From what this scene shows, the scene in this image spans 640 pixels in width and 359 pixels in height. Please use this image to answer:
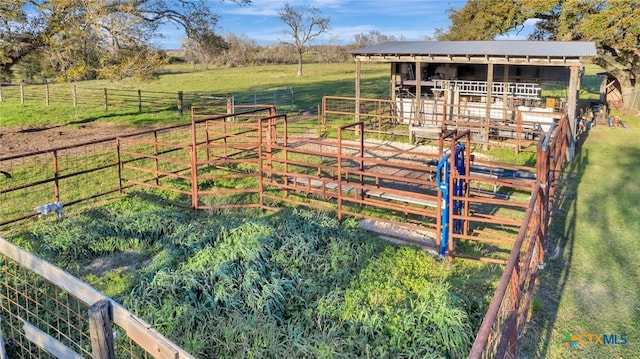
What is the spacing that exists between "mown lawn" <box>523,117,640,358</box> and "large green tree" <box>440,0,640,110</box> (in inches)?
347

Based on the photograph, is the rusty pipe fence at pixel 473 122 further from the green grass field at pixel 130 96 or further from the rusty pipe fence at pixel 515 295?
the green grass field at pixel 130 96

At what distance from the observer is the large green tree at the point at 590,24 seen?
1602 centimetres

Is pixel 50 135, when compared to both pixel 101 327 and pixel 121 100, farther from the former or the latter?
pixel 101 327

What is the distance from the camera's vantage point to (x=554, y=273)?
5.28 meters

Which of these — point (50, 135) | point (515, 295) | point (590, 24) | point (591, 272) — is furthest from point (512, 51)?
point (50, 135)

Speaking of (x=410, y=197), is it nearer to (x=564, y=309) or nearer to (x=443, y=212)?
(x=443, y=212)

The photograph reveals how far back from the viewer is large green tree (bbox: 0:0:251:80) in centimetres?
1258

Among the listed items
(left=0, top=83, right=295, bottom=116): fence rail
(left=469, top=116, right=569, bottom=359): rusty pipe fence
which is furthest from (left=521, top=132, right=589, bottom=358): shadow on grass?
(left=0, top=83, right=295, bottom=116): fence rail

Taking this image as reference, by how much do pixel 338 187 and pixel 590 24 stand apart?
13920mm

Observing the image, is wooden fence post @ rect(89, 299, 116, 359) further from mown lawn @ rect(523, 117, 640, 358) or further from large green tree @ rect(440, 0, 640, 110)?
large green tree @ rect(440, 0, 640, 110)

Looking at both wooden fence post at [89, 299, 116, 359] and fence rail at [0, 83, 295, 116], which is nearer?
wooden fence post at [89, 299, 116, 359]

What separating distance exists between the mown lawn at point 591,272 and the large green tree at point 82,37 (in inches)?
456

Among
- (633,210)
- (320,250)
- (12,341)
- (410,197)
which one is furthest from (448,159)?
(12,341)

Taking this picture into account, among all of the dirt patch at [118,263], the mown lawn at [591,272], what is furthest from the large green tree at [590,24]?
the dirt patch at [118,263]
